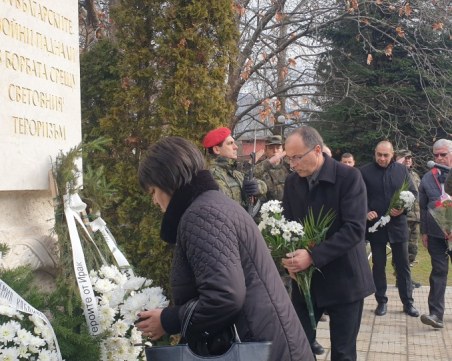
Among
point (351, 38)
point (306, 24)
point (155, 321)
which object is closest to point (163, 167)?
point (155, 321)

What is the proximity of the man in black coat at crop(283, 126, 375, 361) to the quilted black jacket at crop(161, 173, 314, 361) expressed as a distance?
5.04 feet

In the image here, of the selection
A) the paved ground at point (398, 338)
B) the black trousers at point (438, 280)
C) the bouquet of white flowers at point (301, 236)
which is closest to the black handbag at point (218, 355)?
the bouquet of white flowers at point (301, 236)

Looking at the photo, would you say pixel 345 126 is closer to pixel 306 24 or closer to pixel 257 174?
pixel 306 24

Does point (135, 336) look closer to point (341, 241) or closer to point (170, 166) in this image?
point (170, 166)

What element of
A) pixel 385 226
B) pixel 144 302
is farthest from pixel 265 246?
pixel 385 226

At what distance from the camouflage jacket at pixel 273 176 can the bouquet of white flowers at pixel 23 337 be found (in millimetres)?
4767

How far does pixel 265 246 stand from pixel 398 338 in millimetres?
4680

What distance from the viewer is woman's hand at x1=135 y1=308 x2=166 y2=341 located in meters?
2.77

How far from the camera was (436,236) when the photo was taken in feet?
24.0

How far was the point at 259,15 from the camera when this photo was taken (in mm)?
12469

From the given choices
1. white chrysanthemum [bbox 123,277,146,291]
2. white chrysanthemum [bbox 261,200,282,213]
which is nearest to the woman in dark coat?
white chrysanthemum [bbox 123,277,146,291]

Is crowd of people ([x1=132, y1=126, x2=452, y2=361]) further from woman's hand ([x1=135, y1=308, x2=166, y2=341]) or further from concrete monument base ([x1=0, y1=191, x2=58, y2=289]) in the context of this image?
concrete monument base ([x1=0, y1=191, x2=58, y2=289])

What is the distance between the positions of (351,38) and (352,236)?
50.9 feet

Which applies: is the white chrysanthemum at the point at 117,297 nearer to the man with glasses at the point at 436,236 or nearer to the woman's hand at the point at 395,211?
the man with glasses at the point at 436,236
